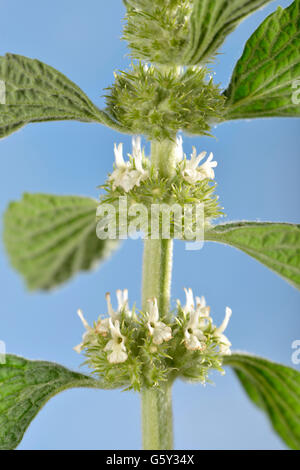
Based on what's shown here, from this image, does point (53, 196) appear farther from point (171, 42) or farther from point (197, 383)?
point (197, 383)

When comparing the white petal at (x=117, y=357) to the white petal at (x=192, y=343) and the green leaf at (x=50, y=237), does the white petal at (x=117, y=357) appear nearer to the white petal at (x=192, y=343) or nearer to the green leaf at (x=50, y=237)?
the white petal at (x=192, y=343)

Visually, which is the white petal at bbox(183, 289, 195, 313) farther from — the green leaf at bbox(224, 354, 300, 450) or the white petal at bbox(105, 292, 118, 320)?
the green leaf at bbox(224, 354, 300, 450)

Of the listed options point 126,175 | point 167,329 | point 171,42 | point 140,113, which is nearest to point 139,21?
point 171,42

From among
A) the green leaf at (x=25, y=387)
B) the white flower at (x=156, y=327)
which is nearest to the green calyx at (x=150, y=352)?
the white flower at (x=156, y=327)

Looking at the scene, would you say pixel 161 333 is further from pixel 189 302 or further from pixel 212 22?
pixel 212 22

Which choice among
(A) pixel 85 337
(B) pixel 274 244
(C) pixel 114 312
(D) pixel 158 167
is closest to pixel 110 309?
(C) pixel 114 312

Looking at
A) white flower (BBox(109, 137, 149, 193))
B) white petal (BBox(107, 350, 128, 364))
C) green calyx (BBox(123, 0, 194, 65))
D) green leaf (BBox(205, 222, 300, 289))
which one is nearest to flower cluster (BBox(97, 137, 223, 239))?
white flower (BBox(109, 137, 149, 193))
